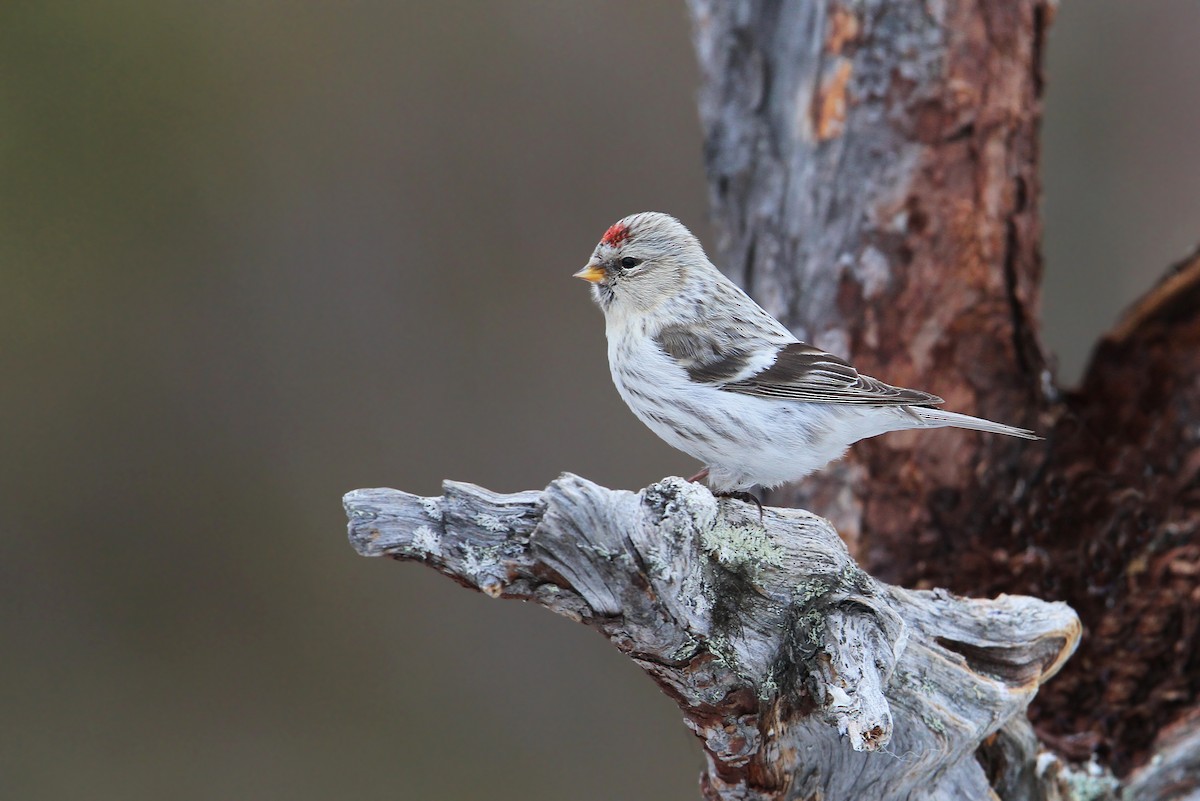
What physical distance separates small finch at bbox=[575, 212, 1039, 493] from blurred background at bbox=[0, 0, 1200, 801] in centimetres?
194

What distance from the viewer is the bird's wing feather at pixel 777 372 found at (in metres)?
2.32

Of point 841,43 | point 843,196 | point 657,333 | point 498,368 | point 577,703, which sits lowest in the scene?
point 577,703

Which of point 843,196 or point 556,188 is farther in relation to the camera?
point 556,188

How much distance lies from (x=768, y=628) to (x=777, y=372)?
2.08 ft

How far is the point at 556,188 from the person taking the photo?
4469 mm

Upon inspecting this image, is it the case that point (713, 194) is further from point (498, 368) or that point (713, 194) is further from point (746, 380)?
point (498, 368)

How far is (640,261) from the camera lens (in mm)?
2658

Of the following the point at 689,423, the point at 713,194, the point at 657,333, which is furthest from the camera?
the point at 713,194

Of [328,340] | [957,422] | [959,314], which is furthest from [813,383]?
[328,340]

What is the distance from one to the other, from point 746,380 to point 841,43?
3.60 ft

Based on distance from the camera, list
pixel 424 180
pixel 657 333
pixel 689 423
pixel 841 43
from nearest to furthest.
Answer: pixel 689 423 < pixel 657 333 < pixel 841 43 < pixel 424 180

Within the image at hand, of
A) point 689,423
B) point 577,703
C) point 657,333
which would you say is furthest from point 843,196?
point 577,703

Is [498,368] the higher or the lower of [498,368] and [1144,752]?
the higher

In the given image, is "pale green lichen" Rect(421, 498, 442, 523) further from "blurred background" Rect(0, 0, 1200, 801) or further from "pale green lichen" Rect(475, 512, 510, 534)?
"blurred background" Rect(0, 0, 1200, 801)
